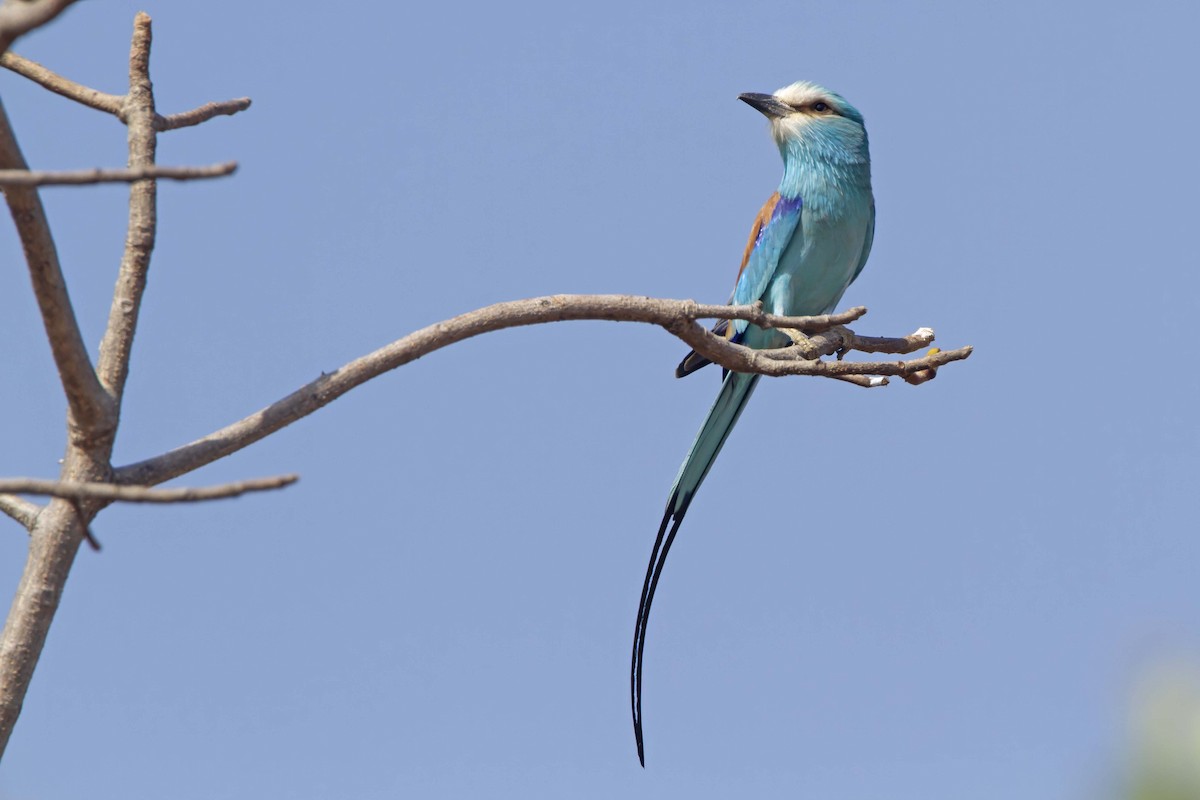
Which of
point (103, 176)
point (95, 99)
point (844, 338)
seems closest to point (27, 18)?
point (103, 176)

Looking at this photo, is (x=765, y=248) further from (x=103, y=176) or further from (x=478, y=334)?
(x=103, y=176)

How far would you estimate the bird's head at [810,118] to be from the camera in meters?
5.26

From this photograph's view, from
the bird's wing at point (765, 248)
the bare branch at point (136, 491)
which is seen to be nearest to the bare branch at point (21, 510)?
the bare branch at point (136, 491)

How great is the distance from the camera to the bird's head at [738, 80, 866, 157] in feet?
17.3

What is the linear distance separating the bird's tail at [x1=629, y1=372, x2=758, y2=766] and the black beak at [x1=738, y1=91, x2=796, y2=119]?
1496mm

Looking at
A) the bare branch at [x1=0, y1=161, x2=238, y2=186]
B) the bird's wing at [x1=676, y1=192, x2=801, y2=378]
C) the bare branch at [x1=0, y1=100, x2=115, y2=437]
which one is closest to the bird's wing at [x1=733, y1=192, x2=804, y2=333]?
the bird's wing at [x1=676, y1=192, x2=801, y2=378]

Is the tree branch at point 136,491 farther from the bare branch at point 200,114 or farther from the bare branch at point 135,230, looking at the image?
the bare branch at point 200,114

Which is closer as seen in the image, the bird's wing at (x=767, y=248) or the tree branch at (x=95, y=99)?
the tree branch at (x=95, y=99)

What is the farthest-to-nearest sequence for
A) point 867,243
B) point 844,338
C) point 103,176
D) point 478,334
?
point 867,243 → point 844,338 → point 478,334 → point 103,176

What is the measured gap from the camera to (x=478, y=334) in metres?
2.61

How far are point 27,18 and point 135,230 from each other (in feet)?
3.16

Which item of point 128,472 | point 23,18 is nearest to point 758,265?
point 128,472

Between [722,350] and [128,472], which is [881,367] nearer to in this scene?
[722,350]

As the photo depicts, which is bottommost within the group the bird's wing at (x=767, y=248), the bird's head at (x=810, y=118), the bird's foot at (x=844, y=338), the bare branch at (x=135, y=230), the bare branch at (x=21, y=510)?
the bare branch at (x=21, y=510)
